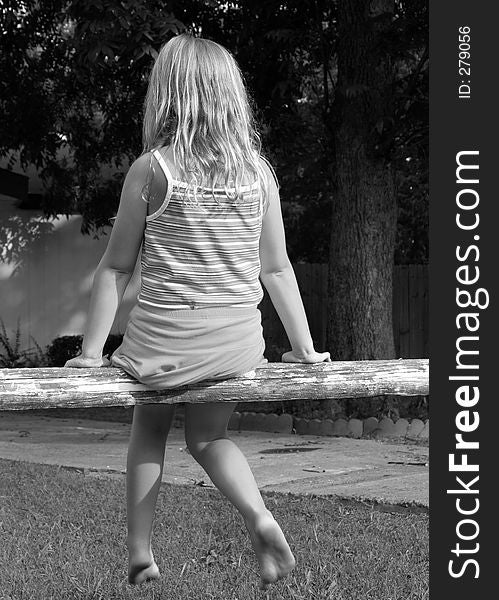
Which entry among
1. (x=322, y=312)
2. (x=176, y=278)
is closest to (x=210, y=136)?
(x=176, y=278)

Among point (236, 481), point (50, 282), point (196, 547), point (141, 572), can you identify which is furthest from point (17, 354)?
point (236, 481)

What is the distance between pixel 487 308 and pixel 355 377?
0.61 m

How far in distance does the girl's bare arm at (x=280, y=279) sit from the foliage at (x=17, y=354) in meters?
11.9

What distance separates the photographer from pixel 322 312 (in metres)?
14.5

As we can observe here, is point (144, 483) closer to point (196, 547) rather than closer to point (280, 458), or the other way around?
point (196, 547)

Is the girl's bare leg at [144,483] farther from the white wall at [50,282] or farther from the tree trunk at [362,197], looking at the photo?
the white wall at [50,282]

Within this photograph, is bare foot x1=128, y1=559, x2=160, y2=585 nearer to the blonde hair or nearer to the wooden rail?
the wooden rail

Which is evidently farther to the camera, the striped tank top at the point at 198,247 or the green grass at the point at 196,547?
the green grass at the point at 196,547

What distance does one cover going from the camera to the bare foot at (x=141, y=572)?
390 centimetres

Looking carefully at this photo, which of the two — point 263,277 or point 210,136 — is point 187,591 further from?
point 210,136

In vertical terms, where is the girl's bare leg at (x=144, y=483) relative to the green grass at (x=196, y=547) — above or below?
above

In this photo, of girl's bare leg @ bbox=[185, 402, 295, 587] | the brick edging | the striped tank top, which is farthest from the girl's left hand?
the brick edging

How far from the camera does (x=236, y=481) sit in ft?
12.4

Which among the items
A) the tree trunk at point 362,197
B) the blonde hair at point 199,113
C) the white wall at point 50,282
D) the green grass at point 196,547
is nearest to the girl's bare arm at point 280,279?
the blonde hair at point 199,113
